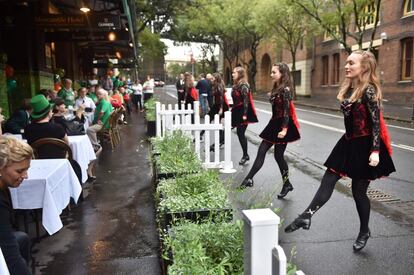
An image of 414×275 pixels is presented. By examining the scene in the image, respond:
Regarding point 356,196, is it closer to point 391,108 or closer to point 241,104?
point 241,104

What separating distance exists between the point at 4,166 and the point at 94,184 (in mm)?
4590

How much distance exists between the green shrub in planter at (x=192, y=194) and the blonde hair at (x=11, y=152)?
60.2 inches

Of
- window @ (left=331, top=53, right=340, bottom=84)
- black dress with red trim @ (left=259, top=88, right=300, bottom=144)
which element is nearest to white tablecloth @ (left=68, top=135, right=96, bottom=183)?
black dress with red trim @ (left=259, top=88, right=300, bottom=144)

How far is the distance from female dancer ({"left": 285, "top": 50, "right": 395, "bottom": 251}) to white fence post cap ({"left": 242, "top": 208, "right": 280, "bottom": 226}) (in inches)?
91.3

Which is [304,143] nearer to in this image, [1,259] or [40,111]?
[40,111]

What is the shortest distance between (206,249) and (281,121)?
3.34 m

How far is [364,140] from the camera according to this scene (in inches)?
162

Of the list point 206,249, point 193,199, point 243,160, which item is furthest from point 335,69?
point 206,249

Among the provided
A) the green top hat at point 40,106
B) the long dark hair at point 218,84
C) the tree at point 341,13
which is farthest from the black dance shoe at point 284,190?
the tree at point 341,13

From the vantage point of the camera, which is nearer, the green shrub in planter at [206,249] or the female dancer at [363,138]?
the green shrub in planter at [206,249]

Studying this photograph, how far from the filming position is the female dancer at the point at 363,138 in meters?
4.04

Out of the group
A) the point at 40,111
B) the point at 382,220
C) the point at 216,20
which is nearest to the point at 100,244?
the point at 40,111

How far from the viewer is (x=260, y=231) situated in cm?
194

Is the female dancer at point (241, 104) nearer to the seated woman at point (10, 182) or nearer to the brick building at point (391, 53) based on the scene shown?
the seated woman at point (10, 182)
